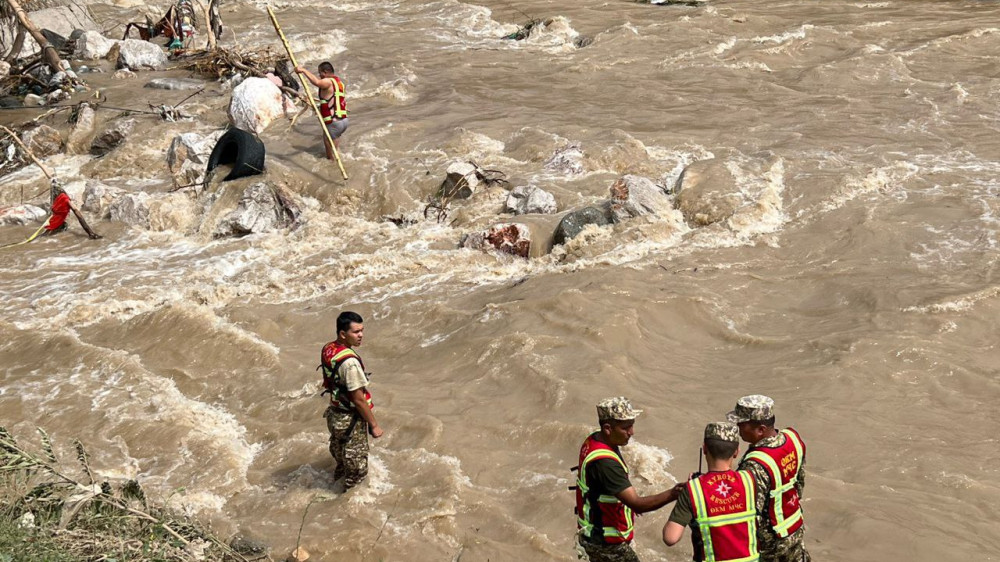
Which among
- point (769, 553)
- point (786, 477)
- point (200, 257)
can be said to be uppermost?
point (786, 477)

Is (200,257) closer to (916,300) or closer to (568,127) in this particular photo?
(568,127)

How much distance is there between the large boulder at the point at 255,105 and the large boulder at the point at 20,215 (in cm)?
293

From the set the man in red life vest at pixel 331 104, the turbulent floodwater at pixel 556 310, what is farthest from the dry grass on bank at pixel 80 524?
the man in red life vest at pixel 331 104

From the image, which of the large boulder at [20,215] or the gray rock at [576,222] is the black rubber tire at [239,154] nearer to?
the large boulder at [20,215]

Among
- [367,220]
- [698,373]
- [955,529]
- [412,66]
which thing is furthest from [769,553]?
[412,66]

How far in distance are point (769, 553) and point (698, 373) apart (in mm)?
3154

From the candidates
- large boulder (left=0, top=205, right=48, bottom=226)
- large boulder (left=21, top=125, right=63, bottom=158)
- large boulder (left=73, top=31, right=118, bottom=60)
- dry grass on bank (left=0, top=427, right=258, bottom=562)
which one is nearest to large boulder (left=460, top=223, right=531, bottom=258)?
dry grass on bank (left=0, top=427, right=258, bottom=562)

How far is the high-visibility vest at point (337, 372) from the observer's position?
17.8ft

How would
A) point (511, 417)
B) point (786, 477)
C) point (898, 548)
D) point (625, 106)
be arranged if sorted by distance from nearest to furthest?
point (786, 477), point (898, 548), point (511, 417), point (625, 106)

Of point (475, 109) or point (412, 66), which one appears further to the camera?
point (412, 66)

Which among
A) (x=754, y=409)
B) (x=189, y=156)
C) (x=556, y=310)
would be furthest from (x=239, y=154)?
(x=754, y=409)

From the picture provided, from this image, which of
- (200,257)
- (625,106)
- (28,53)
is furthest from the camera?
(28,53)

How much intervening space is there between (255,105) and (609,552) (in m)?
10.7

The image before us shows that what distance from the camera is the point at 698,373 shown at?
7082 millimetres
